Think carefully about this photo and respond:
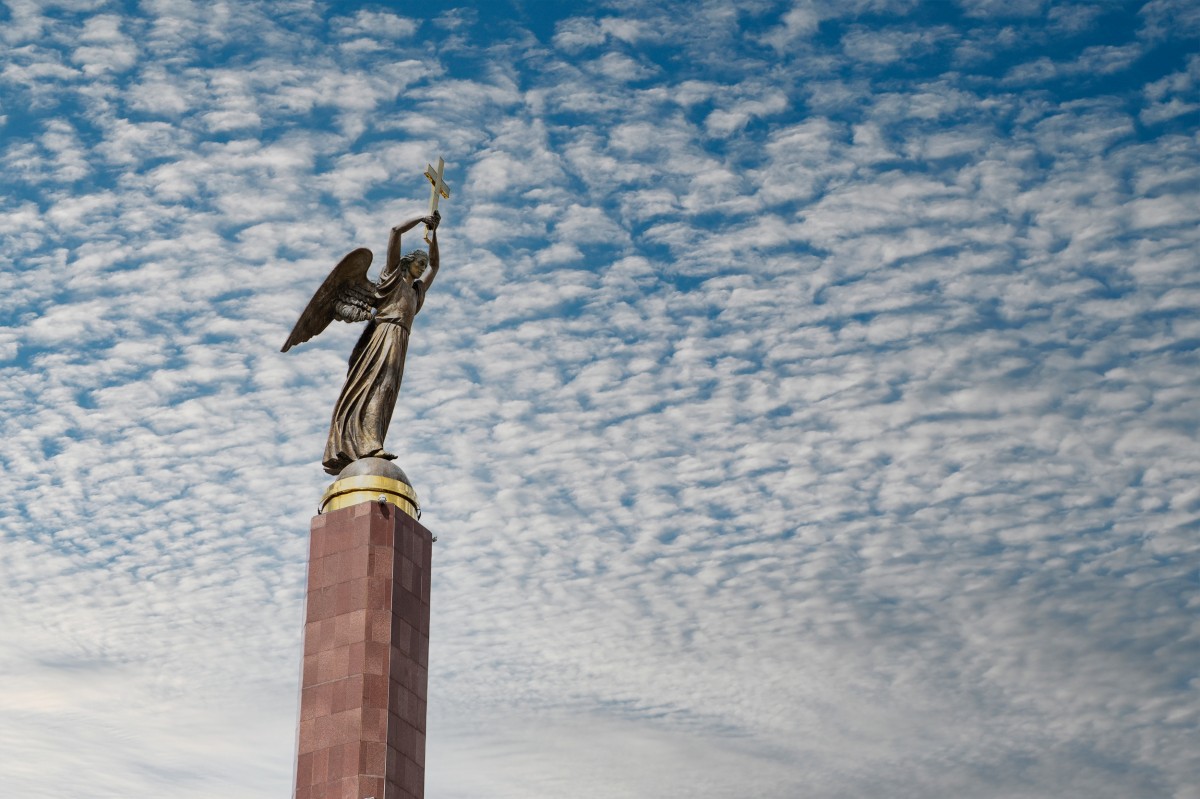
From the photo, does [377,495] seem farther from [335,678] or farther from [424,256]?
[424,256]

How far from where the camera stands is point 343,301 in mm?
33531

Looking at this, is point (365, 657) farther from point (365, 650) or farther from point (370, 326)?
point (370, 326)

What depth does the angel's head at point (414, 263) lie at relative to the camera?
33.6 meters

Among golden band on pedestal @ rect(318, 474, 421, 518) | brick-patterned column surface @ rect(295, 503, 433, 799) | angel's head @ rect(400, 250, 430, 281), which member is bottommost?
brick-patterned column surface @ rect(295, 503, 433, 799)

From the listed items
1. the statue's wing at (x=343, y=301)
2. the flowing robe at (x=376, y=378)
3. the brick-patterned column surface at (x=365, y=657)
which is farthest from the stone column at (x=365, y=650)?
the statue's wing at (x=343, y=301)

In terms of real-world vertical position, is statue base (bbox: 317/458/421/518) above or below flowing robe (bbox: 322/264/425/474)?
below

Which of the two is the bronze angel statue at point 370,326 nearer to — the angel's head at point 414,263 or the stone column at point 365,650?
the angel's head at point 414,263

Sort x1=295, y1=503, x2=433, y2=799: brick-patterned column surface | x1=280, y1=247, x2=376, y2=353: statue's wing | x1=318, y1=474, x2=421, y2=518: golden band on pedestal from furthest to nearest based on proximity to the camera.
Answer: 1. x1=280, y1=247, x2=376, y2=353: statue's wing
2. x1=318, y1=474, x2=421, y2=518: golden band on pedestal
3. x1=295, y1=503, x2=433, y2=799: brick-patterned column surface

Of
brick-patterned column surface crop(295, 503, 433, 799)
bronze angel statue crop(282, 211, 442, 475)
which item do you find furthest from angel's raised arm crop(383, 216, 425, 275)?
brick-patterned column surface crop(295, 503, 433, 799)

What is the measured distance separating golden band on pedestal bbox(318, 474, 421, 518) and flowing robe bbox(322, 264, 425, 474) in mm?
803

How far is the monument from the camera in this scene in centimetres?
2844

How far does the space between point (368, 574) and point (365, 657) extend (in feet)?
5.51

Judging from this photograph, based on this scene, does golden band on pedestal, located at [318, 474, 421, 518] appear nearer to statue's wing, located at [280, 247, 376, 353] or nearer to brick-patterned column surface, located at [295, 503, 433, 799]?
brick-patterned column surface, located at [295, 503, 433, 799]

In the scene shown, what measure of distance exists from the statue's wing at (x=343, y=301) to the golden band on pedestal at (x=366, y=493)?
3.74m
